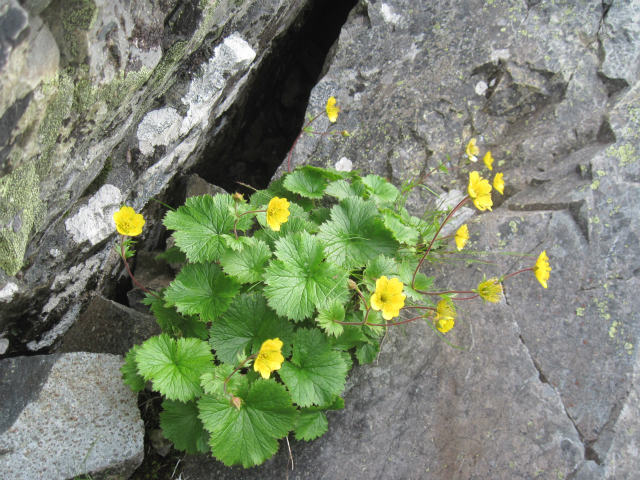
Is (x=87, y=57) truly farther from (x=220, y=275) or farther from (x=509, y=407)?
(x=509, y=407)

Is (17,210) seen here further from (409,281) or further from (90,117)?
(409,281)

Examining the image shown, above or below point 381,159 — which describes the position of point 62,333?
above

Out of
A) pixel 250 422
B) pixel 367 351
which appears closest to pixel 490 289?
pixel 367 351

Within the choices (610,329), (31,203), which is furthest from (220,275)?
(610,329)

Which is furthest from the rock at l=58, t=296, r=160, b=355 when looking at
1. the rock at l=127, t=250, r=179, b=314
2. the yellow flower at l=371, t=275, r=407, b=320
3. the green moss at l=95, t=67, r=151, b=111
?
the yellow flower at l=371, t=275, r=407, b=320

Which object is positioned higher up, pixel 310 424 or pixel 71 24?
pixel 71 24
